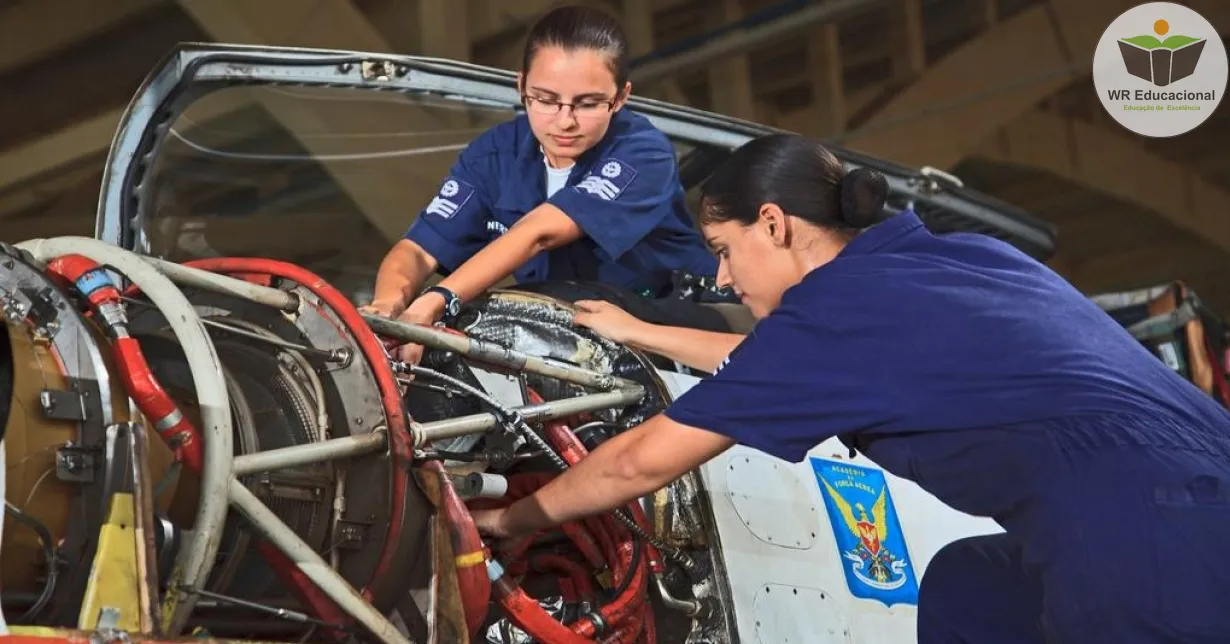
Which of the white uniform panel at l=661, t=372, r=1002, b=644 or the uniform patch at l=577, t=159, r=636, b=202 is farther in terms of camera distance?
the uniform patch at l=577, t=159, r=636, b=202

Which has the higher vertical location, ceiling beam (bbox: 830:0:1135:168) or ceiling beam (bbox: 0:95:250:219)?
ceiling beam (bbox: 830:0:1135:168)

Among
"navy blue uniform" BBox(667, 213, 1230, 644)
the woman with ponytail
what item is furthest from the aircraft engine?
"navy blue uniform" BBox(667, 213, 1230, 644)

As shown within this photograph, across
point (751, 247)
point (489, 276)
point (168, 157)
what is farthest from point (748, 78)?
point (751, 247)

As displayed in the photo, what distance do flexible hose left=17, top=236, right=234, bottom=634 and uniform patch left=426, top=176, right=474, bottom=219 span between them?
A: 52.9 inches

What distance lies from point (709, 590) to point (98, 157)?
497 cm

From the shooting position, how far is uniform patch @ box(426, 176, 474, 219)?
3537mm

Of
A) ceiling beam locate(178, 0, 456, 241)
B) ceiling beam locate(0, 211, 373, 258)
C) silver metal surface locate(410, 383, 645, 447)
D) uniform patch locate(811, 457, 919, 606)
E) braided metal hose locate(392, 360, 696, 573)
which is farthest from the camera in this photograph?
ceiling beam locate(178, 0, 456, 241)

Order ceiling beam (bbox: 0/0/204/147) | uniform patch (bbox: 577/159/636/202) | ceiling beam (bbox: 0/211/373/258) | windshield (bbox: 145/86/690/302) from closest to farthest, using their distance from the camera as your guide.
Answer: uniform patch (bbox: 577/159/636/202) < windshield (bbox: 145/86/690/302) < ceiling beam (bbox: 0/211/373/258) < ceiling beam (bbox: 0/0/204/147)

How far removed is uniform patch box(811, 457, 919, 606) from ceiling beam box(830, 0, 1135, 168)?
5707mm

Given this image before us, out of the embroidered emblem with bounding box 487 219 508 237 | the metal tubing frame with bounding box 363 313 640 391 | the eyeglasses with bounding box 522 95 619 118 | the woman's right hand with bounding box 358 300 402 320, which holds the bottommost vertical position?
the metal tubing frame with bounding box 363 313 640 391

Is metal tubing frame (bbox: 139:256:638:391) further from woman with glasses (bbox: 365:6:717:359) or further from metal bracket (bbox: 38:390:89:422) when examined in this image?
metal bracket (bbox: 38:390:89:422)

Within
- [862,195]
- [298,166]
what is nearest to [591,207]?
[862,195]

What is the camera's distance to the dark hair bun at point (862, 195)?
247cm

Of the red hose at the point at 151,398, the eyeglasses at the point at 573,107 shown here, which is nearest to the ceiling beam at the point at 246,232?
the eyeglasses at the point at 573,107
